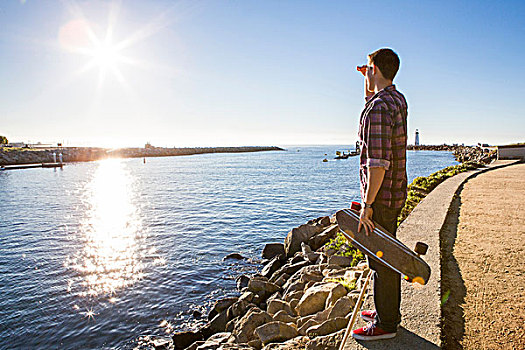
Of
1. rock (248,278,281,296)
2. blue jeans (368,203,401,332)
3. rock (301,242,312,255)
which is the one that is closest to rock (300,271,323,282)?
rock (248,278,281,296)

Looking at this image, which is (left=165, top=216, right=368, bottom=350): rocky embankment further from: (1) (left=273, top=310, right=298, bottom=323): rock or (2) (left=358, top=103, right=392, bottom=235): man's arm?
(2) (left=358, top=103, right=392, bottom=235): man's arm

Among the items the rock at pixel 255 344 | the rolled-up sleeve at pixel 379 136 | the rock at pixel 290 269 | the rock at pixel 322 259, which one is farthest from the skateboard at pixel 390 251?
the rock at pixel 290 269

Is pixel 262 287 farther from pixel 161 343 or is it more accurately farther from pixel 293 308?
pixel 161 343

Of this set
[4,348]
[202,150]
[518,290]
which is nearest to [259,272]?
[4,348]

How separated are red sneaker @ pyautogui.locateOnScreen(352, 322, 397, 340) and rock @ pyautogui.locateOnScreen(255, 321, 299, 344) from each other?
147 cm

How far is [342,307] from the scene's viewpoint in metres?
3.97

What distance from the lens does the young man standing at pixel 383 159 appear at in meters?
2.36

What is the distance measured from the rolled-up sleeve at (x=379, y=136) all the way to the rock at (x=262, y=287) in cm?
509

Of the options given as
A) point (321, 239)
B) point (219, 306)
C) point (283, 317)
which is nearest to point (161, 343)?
point (219, 306)

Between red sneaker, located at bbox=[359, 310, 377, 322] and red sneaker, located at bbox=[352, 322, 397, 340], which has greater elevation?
red sneaker, located at bbox=[359, 310, 377, 322]

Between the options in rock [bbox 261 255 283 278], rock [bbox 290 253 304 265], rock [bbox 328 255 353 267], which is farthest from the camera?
rock [bbox 261 255 283 278]

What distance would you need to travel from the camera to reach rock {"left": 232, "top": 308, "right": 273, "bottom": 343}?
188 inches

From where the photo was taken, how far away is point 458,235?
19.9ft

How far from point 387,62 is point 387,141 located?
0.63 m
